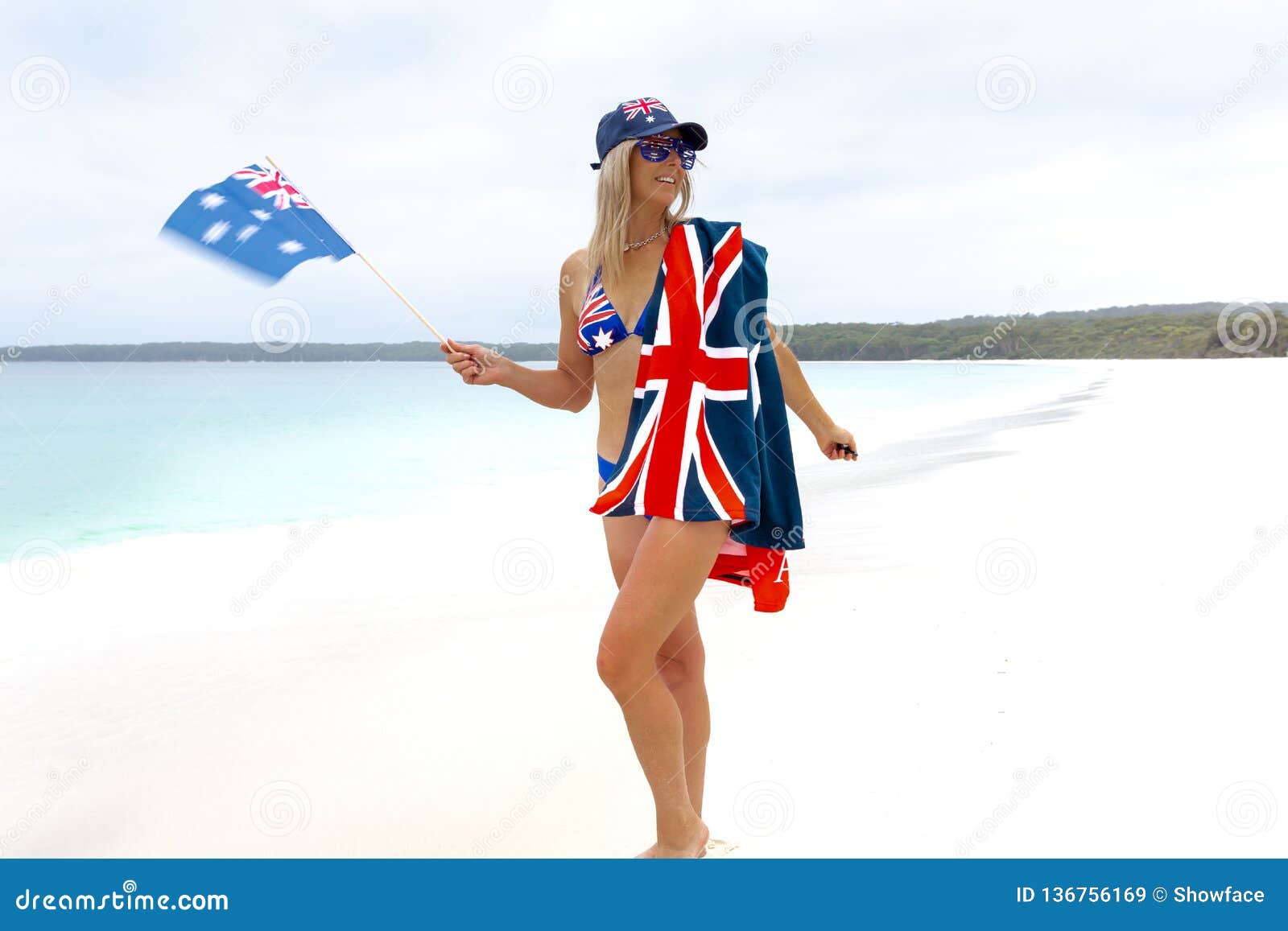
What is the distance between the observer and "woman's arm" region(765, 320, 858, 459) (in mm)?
2420

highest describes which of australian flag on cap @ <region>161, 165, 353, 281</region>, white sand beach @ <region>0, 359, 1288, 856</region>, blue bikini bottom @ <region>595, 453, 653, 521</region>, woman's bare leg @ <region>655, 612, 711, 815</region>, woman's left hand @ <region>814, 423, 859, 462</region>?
australian flag on cap @ <region>161, 165, 353, 281</region>

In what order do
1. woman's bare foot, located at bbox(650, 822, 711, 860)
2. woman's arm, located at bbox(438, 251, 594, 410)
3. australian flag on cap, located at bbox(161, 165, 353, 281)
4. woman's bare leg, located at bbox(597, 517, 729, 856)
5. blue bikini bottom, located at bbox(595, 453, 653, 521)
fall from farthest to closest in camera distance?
australian flag on cap, located at bbox(161, 165, 353, 281) < woman's arm, located at bbox(438, 251, 594, 410) < blue bikini bottom, located at bbox(595, 453, 653, 521) < woman's bare foot, located at bbox(650, 822, 711, 860) < woman's bare leg, located at bbox(597, 517, 729, 856)

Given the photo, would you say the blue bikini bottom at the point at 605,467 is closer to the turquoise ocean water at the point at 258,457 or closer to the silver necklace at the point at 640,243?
the silver necklace at the point at 640,243

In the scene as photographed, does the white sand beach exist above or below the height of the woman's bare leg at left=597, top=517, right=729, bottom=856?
below

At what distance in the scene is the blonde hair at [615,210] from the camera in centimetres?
230

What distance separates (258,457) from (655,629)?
16935 mm

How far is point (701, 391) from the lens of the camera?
2.11 metres

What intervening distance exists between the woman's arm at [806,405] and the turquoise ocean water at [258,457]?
7.67 meters

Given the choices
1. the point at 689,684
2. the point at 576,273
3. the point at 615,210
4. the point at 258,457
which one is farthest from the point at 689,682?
the point at 258,457

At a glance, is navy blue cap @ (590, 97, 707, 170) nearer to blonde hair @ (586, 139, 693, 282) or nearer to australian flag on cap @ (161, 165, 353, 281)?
blonde hair @ (586, 139, 693, 282)

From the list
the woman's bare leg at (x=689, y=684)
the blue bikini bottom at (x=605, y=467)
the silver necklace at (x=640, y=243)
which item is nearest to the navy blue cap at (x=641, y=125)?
the silver necklace at (x=640, y=243)

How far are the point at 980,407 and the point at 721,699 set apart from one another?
72.6 feet

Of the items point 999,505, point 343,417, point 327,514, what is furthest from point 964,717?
point 343,417

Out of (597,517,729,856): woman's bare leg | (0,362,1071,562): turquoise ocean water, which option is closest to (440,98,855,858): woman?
(597,517,729,856): woman's bare leg
